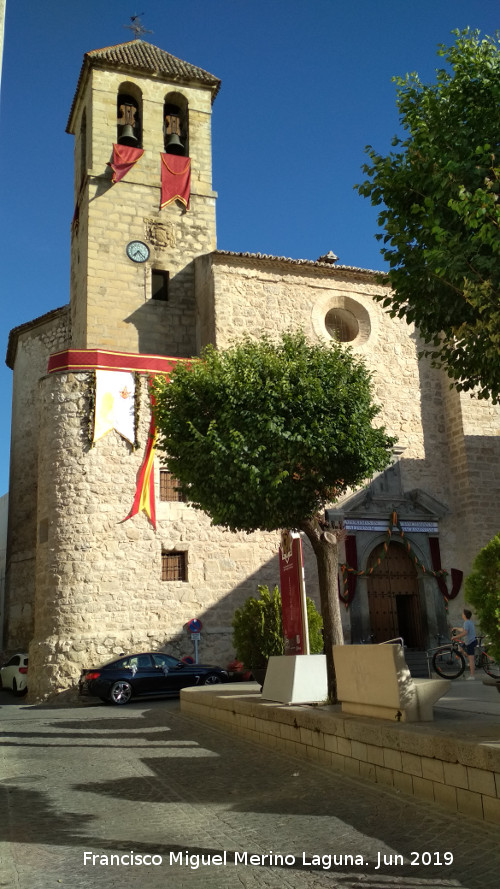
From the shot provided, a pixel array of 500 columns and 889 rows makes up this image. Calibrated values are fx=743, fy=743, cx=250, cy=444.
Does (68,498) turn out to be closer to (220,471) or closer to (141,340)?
(141,340)

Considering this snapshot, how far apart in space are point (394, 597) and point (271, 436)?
11314 millimetres

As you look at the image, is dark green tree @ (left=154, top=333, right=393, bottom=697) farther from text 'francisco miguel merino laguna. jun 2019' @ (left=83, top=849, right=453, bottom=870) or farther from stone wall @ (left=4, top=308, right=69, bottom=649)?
stone wall @ (left=4, top=308, right=69, bottom=649)

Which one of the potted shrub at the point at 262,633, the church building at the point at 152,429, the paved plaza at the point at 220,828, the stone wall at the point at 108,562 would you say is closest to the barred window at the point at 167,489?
the church building at the point at 152,429

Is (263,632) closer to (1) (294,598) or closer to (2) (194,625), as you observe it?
(1) (294,598)

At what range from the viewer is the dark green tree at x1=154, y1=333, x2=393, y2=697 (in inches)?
423

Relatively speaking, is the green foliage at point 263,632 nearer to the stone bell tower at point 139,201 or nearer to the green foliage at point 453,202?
the green foliage at point 453,202

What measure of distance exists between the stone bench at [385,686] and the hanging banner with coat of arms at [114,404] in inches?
485

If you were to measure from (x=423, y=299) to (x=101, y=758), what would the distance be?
619 centimetres

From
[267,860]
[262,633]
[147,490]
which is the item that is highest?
[147,490]

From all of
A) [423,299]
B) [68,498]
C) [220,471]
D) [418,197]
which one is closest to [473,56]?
[418,197]

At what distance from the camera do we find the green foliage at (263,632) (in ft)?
40.8

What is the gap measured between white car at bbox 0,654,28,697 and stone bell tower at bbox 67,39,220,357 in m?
9.06

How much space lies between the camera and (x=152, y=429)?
19.2 meters

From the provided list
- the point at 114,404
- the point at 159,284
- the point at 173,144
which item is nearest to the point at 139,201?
the point at 173,144
